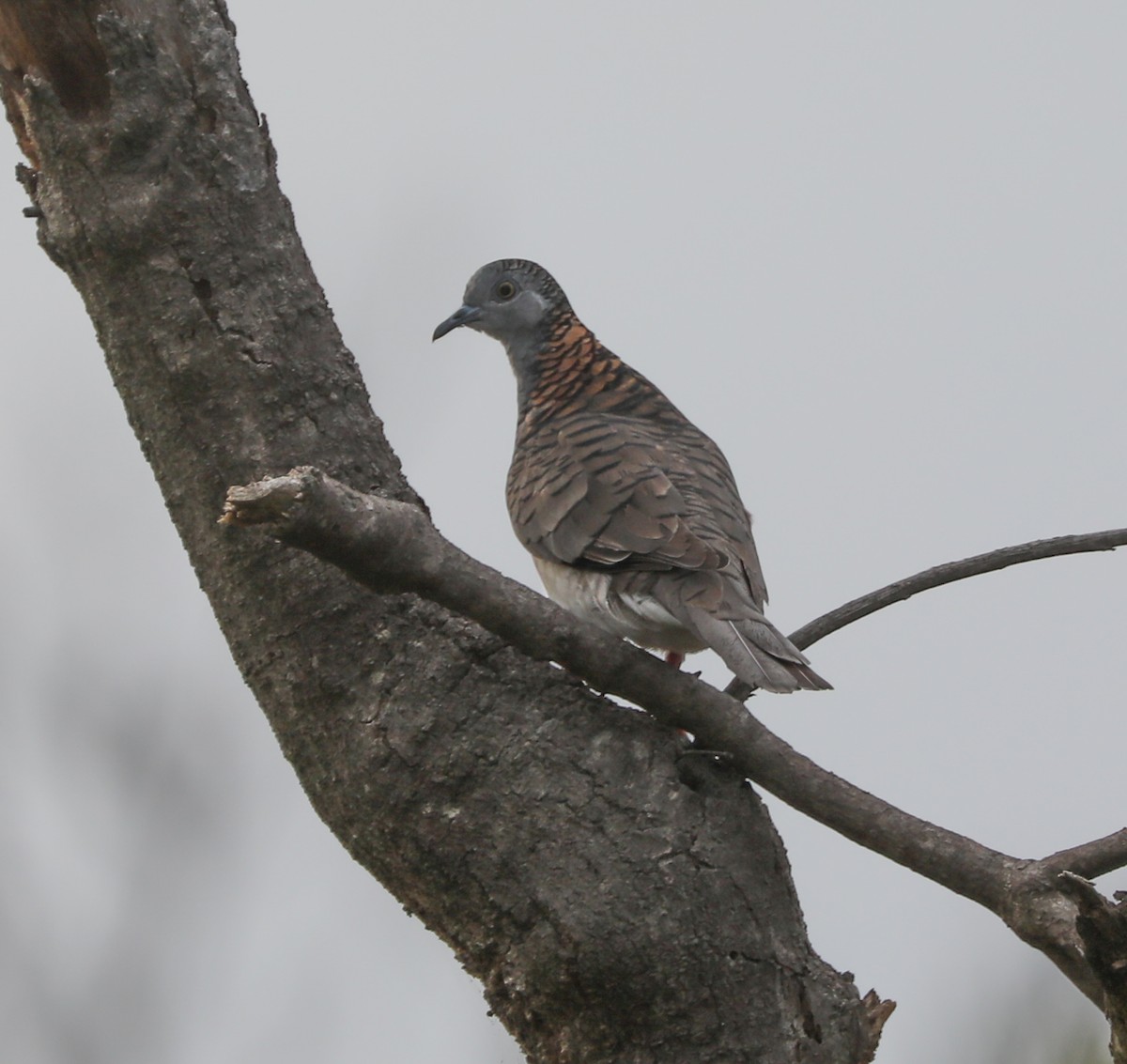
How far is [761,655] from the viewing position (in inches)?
120

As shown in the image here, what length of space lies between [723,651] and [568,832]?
1.88 feet

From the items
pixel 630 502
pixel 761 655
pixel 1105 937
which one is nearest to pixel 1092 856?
pixel 1105 937

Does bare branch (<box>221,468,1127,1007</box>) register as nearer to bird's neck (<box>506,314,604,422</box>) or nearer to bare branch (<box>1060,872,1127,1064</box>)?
bare branch (<box>1060,872,1127,1064</box>)

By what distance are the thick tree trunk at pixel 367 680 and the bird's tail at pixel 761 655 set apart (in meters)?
0.24

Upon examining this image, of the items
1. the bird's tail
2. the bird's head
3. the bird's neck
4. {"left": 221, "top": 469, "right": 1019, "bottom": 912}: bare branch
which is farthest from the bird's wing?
the bird's head

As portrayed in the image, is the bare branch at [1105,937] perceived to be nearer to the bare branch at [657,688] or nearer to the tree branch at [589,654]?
the bare branch at [657,688]

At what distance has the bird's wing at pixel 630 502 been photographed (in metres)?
3.53

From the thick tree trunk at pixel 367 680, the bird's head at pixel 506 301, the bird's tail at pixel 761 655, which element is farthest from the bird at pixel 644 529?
the bird's head at pixel 506 301

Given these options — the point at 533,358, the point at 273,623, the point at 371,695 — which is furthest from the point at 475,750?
the point at 533,358

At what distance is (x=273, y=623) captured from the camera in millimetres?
2934

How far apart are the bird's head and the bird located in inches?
27.6

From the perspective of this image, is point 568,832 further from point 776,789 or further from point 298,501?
point 298,501

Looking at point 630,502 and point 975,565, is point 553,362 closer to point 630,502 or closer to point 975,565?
point 630,502

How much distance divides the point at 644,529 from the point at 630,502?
141 mm
